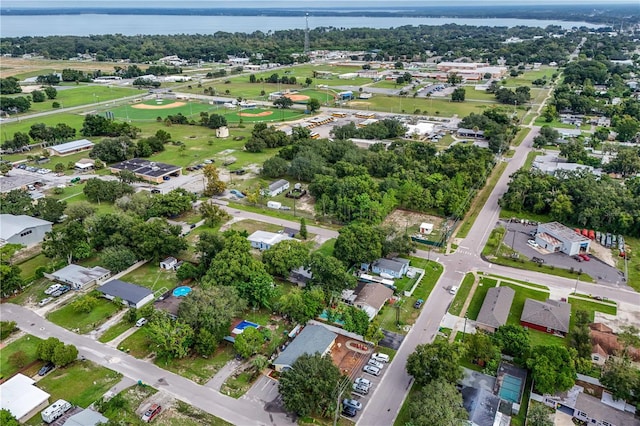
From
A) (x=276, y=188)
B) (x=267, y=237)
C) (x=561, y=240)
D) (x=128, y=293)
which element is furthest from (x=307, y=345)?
(x=276, y=188)

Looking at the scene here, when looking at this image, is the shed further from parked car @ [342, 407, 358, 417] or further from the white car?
parked car @ [342, 407, 358, 417]

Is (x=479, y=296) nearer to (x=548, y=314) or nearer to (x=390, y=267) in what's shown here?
(x=548, y=314)

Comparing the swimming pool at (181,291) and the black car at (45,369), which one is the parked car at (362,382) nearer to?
the swimming pool at (181,291)

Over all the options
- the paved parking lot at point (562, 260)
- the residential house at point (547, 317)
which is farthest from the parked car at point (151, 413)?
the paved parking lot at point (562, 260)

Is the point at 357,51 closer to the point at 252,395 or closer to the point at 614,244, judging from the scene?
the point at 614,244

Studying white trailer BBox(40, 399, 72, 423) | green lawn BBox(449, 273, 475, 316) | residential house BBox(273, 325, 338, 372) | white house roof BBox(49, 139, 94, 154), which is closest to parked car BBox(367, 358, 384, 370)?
residential house BBox(273, 325, 338, 372)

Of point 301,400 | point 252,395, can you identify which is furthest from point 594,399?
point 252,395
